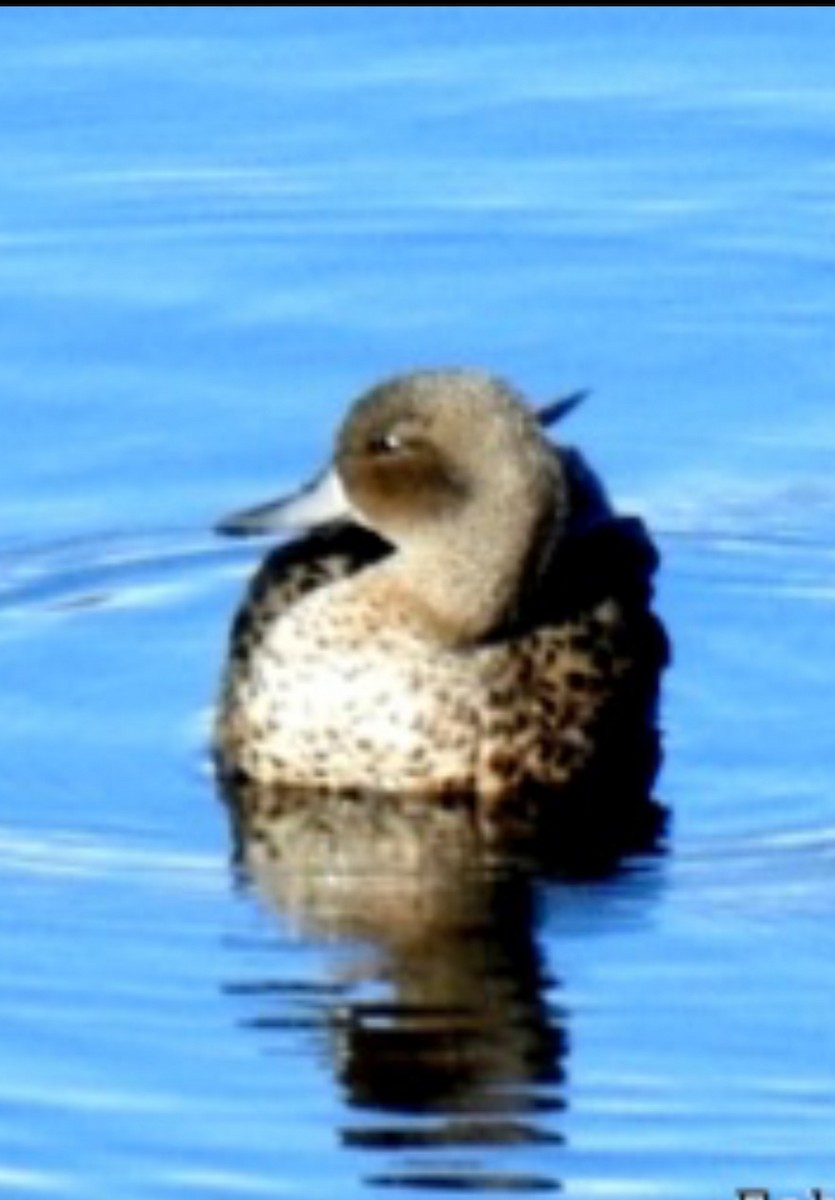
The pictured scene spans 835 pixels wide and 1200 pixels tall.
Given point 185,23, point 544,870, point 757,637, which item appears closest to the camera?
point 544,870

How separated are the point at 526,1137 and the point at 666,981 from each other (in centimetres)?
81

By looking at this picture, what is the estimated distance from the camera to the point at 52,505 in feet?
50.3

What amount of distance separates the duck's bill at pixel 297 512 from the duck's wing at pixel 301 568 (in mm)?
136

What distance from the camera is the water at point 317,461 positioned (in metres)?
12.1

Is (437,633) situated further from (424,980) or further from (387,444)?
(424,980)

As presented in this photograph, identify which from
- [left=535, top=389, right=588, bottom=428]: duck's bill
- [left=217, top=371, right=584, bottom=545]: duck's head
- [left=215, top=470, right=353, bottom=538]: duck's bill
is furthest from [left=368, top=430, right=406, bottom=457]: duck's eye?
[left=535, top=389, right=588, bottom=428]: duck's bill

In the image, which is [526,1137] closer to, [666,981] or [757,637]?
[666,981]

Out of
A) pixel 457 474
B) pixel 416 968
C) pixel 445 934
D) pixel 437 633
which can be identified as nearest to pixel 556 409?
pixel 457 474

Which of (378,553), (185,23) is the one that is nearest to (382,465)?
(378,553)

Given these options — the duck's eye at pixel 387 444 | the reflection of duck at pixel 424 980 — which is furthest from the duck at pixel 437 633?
the reflection of duck at pixel 424 980

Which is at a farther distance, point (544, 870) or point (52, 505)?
point (52, 505)

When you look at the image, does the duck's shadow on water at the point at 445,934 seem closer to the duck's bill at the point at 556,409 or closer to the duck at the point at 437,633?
the duck at the point at 437,633

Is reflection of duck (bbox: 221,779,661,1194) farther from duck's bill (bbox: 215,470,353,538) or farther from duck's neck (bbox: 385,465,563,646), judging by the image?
duck's bill (bbox: 215,470,353,538)

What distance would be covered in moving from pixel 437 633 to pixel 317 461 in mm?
1376
